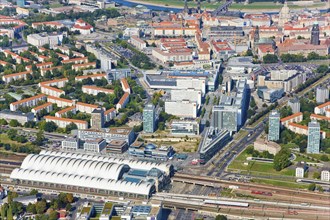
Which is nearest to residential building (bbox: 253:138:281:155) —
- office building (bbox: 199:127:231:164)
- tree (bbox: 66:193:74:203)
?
office building (bbox: 199:127:231:164)

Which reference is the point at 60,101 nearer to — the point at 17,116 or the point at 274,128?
the point at 17,116

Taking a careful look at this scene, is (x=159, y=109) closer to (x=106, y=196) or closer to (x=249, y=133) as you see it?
(x=249, y=133)

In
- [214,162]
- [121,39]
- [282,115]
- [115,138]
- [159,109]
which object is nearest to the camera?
[214,162]

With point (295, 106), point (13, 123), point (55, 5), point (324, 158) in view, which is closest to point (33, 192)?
point (13, 123)

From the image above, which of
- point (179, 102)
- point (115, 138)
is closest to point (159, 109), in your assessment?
point (179, 102)

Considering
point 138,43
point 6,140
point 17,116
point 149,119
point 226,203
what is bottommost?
point 226,203
